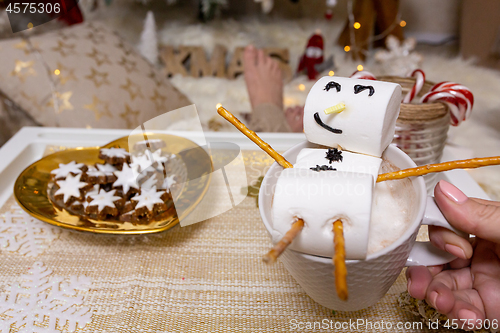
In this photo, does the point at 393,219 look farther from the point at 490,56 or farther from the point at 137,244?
the point at 490,56

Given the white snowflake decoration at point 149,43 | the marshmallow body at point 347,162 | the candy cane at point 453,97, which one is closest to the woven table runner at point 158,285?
the marshmallow body at point 347,162

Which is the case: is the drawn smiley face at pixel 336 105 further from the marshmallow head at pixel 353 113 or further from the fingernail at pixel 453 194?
the fingernail at pixel 453 194

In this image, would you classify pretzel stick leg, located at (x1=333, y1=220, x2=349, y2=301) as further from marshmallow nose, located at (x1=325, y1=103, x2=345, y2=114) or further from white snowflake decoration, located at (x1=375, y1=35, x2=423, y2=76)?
white snowflake decoration, located at (x1=375, y1=35, x2=423, y2=76)

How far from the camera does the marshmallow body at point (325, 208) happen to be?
0.27 m

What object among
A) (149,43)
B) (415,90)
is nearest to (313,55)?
(149,43)

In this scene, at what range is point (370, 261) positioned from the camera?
30cm

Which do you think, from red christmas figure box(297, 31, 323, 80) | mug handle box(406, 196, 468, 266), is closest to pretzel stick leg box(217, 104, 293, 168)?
mug handle box(406, 196, 468, 266)

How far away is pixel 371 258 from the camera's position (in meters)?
0.29

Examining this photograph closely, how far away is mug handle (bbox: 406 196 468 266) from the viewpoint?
1.13 ft

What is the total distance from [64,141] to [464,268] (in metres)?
0.83

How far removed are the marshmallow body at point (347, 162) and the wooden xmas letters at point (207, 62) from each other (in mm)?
1429

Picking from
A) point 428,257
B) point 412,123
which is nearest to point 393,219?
point 428,257

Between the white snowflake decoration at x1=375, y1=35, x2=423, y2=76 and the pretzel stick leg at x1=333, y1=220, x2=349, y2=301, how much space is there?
1376 mm

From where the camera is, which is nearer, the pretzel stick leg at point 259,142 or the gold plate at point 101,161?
the pretzel stick leg at point 259,142
